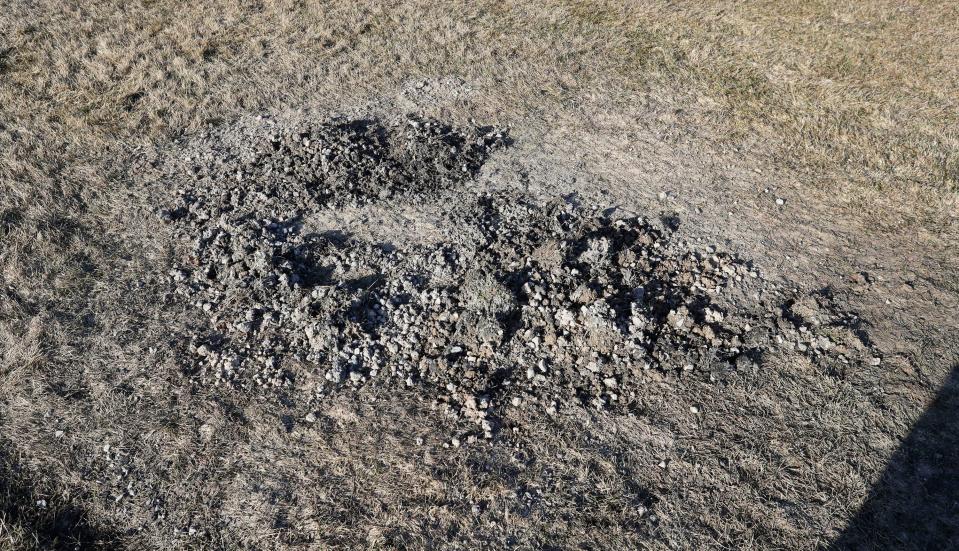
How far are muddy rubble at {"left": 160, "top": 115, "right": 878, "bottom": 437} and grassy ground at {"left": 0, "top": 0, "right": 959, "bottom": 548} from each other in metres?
0.84

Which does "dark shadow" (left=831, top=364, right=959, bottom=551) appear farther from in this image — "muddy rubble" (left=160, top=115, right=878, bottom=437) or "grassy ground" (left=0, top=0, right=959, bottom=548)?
"grassy ground" (left=0, top=0, right=959, bottom=548)

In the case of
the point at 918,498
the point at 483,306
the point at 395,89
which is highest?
the point at 395,89

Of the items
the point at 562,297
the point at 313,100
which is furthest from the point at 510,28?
the point at 562,297

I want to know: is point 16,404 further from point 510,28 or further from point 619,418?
point 510,28

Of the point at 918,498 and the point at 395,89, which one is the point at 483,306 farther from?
the point at 395,89

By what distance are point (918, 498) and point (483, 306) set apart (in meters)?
3.42

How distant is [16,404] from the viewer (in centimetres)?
448

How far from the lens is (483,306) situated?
4.96 m

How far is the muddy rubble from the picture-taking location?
4.71 meters

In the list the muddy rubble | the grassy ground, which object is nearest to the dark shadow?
the muddy rubble

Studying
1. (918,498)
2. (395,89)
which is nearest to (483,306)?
(918,498)

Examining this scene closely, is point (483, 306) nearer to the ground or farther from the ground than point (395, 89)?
nearer to the ground

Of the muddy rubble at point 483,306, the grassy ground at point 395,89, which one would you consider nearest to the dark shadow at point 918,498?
the muddy rubble at point 483,306

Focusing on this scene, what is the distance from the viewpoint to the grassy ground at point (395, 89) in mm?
5293
